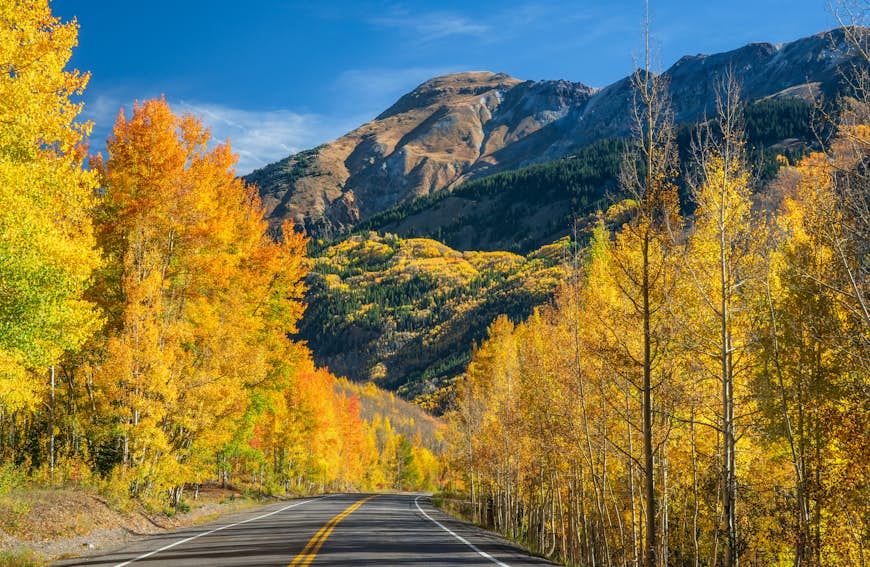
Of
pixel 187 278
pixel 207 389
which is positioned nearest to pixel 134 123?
pixel 187 278

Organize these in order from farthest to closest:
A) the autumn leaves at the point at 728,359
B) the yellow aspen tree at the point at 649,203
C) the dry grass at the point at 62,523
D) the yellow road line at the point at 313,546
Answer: the dry grass at the point at 62,523 < the autumn leaves at the point at 728,359 < the yellow aspen tree at the point at 649,203 < the yellow road line at the point at 313,546

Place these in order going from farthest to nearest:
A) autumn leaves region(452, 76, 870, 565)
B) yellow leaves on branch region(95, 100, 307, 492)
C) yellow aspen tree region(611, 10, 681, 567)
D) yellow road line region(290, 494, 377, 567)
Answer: yellow leaves on branch region(95, 100, 307, 492), autumn leaves region(452, 76, 870, 565), yellow aspen tree region(611, 10, 681, 567), yellow road line region(290, 494, 377, 567)

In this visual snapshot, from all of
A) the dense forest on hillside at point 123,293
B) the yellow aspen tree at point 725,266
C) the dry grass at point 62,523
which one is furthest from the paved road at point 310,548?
the yellow aspen tree at point 725,266

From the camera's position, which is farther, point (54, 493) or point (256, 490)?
point (256, 490)

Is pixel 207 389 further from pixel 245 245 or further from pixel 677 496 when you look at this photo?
pixel 677 496

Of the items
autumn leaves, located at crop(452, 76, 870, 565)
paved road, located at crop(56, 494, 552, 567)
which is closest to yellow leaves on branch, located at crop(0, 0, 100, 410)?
paved road, located at crop(56, 494, 552, 567)

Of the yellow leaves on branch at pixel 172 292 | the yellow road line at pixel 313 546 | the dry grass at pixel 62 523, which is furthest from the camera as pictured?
the yellow leaves on branch at pixel 172 292

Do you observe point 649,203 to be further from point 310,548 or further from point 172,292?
point 172,292

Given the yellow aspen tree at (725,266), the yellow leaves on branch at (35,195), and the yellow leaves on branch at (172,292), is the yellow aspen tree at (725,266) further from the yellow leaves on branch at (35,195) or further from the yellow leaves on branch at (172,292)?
the yellow leaves on branch at (172,292)

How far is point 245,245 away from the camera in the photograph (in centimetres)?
3084

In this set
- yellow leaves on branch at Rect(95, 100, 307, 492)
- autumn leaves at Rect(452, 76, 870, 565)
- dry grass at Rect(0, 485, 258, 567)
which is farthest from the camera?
yellow leaves on branch at Rect(95, 100, 307, 492)

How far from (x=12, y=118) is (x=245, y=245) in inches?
635

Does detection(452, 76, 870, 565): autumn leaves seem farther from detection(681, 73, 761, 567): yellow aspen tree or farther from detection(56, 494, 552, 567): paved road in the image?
detection(56, 494, 552, 567): paved road

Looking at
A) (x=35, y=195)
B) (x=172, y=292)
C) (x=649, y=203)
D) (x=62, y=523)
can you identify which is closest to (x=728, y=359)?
(x=649, y=203)
